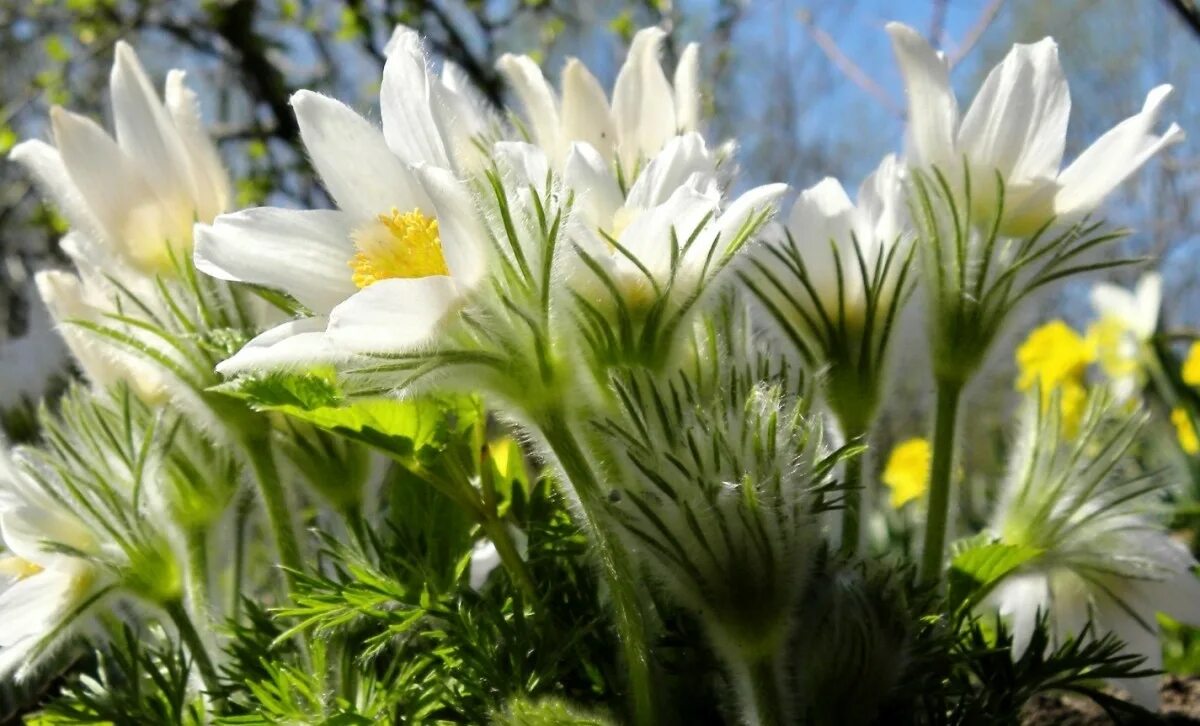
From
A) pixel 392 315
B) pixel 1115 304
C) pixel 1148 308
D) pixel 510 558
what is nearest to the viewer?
pixel 392 315

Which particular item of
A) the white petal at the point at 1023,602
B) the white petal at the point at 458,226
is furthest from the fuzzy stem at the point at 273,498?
the white petal at the point at 1023,602

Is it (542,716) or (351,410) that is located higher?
(351,410)

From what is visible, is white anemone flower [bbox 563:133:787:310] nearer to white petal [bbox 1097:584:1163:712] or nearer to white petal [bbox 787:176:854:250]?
white petal [bbox 787:176:854:250]

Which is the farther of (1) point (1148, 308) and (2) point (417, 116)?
(1) point (1148, 308)

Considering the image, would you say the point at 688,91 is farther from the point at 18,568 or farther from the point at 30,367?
the point at 30,367

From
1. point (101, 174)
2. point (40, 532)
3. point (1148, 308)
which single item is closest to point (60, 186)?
point (101, 174)

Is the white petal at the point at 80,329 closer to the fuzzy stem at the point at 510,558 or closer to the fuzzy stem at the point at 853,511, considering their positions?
the fuzzy stem at the point at 510,558

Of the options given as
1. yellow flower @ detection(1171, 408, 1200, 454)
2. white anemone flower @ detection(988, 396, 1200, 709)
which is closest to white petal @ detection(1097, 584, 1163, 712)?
white anemone flower @ detection(988, 396, 1200, 709)
